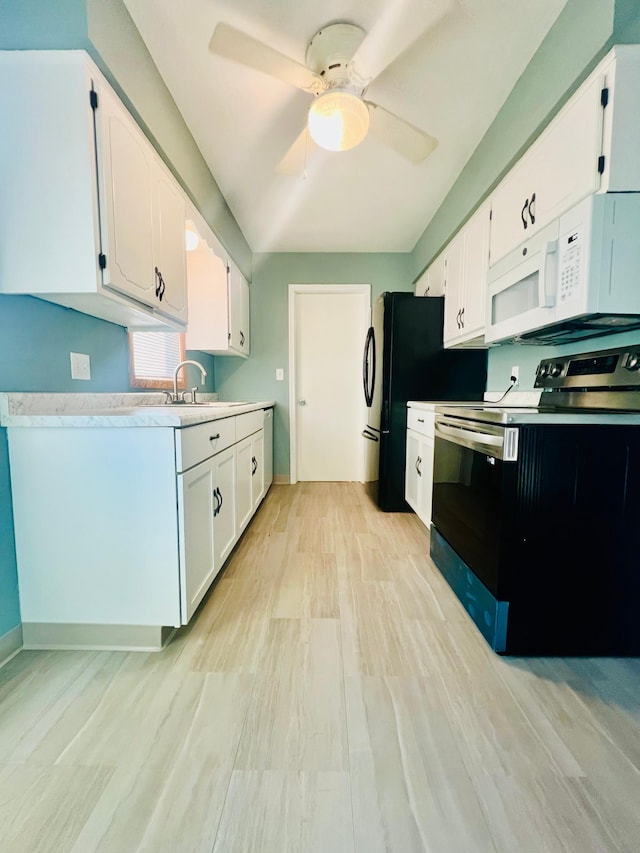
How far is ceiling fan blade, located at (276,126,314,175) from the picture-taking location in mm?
1869

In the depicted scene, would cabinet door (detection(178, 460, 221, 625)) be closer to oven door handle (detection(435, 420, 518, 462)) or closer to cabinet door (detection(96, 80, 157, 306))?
cabinet door (detection(96, 80, 157, 306))

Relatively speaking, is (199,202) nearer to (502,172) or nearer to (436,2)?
(436,2)

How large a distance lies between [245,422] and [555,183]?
6.39ft

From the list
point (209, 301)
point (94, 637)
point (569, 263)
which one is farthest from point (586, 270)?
point (209, 301)

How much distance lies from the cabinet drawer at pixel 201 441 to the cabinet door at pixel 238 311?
138 centimetres

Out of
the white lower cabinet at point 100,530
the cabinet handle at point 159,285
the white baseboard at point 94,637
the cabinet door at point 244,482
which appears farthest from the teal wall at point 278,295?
the white baseboard at point 94,637

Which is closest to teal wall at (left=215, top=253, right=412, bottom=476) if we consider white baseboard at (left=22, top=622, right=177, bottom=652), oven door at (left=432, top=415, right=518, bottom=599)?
oven door at (left=432, top=415, right=518, bottom=599)

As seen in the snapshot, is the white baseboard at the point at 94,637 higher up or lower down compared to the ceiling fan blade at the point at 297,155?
lower down

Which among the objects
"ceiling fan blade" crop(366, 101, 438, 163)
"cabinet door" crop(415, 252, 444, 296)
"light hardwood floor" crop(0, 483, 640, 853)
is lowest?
"light hardwood floor" crop(0, 483, 640, 853)

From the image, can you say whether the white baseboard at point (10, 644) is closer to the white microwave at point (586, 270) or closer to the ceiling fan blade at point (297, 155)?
the white microwave at point (586, 270)

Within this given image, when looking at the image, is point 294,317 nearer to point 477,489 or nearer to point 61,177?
point 61,177

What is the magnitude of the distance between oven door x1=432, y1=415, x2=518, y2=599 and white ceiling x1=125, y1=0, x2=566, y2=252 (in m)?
1.59

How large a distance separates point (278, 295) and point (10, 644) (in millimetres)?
3305

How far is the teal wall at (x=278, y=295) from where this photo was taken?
366 centimetres
